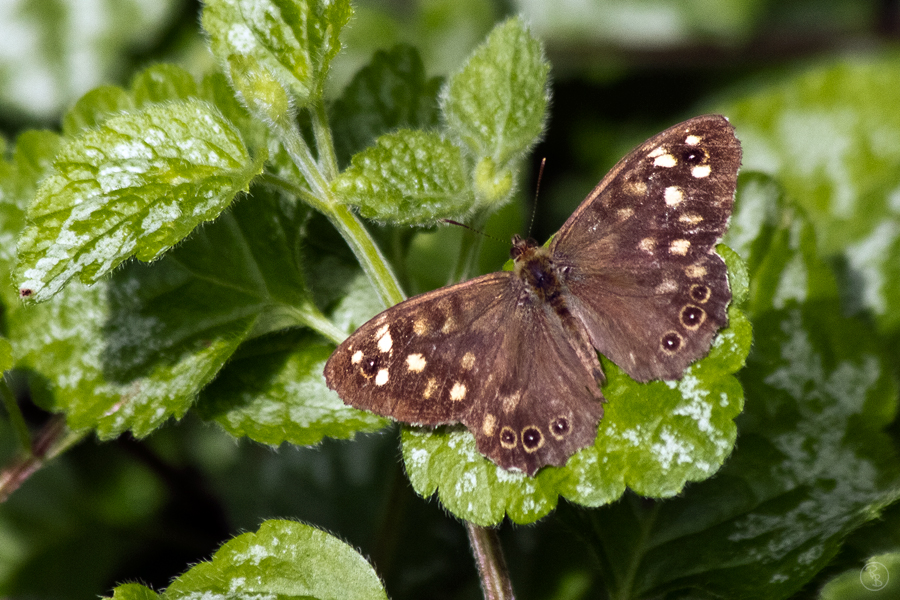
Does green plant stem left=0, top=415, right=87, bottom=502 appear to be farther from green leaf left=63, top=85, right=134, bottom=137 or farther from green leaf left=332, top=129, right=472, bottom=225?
green leaf left=332, top=129, right=472, bottom=225

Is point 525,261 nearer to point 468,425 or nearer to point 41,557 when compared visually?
point 468,425

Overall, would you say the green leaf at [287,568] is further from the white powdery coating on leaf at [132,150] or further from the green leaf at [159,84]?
the green leaf at [159,84]

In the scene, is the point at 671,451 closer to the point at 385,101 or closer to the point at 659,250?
the point at 659,250

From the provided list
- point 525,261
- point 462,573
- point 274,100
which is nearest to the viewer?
point 274,100

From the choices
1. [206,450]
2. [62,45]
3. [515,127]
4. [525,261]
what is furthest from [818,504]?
[62,45]

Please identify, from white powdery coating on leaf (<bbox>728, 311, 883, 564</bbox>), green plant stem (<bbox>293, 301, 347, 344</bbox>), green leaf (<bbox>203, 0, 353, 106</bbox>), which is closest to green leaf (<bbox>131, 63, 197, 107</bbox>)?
green leaf (<bbox>203, 0, 353, 106</bbox>)
